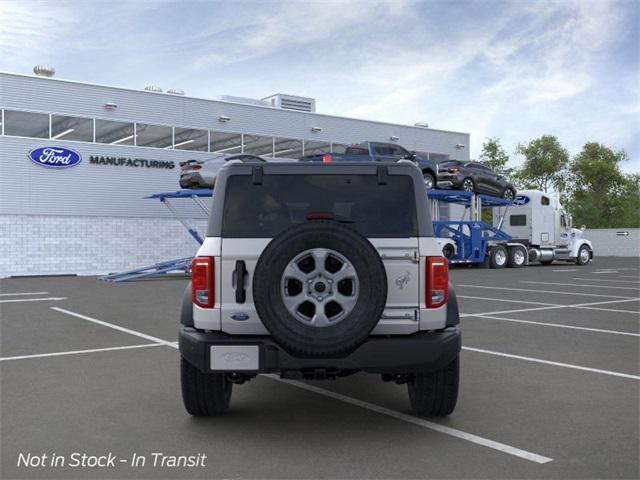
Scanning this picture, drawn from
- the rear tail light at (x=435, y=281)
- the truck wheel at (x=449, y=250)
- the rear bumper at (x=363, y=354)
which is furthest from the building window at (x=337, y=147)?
the rear bumper at (x=363, y=354)

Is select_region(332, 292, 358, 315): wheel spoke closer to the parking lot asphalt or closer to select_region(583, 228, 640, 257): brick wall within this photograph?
the parking lot asphalt

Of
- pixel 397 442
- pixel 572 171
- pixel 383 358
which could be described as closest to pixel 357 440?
pixel 397 442

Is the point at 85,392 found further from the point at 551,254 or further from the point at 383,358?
the point at 551,254

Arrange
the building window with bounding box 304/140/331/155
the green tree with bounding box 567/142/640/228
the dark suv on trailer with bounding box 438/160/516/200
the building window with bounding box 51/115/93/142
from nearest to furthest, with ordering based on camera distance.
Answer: the building window with bounding box 51/115/93/142 < the dark suv on trailer with bounding box 438/160/516/200 < the building window with bounding box 304/140/331/155 < the green tree with bounding box 567/142/640/228

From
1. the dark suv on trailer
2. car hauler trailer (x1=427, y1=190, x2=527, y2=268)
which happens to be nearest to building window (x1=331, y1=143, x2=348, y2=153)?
car hauler trailer (x1=427, y1=190, x2=527, y2=268)

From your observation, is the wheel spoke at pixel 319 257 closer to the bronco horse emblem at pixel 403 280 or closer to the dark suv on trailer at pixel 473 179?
the bronco horse emblem at pixel 403 280

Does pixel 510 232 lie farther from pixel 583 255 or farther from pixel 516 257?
pixel 583 255

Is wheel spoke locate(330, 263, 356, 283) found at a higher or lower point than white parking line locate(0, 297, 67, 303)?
higher

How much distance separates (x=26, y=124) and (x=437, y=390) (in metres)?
24.7

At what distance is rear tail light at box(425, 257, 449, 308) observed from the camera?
4.60 m

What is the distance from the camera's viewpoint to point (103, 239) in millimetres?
27578

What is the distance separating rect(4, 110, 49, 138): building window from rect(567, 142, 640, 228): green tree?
5761cm

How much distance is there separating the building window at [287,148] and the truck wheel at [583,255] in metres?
14.5

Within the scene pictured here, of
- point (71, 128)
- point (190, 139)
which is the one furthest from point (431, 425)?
point (190, 139)
